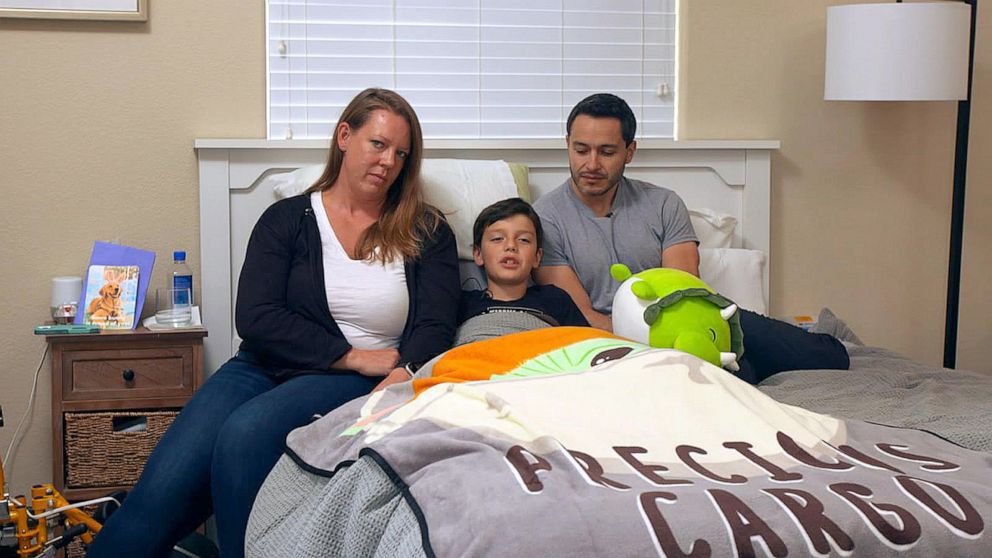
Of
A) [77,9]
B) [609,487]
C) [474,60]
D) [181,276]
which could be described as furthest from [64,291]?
[609,487]

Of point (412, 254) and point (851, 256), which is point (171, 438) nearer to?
point (412, 254)

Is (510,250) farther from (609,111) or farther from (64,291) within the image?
(64,291)

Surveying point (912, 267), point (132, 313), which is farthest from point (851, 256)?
point (132, 313)

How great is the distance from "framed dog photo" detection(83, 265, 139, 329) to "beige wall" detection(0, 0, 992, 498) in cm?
18

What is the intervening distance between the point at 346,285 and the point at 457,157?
739mm

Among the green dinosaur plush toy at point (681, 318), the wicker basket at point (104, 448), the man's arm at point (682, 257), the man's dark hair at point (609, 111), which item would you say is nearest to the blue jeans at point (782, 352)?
the green dinosaur plush toy at point (681, 318)

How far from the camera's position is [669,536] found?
1.20 metres

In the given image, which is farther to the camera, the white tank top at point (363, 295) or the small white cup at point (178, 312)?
the small white cup at point (178, 312)

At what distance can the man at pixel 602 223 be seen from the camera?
8.38 ft

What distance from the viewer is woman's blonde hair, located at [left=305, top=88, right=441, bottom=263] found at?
2.31 m

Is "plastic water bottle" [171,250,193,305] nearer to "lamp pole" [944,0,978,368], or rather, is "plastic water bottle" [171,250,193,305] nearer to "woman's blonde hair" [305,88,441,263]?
"woman's blonde hair" [305,88,441,263]

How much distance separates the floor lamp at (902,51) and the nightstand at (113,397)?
5.90ft

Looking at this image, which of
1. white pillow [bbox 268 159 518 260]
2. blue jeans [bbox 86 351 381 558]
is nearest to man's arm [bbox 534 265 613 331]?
white pillow [bbox 268 159 518 260]

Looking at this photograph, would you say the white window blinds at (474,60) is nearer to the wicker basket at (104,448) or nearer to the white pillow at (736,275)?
the white pillow at (736,275)
